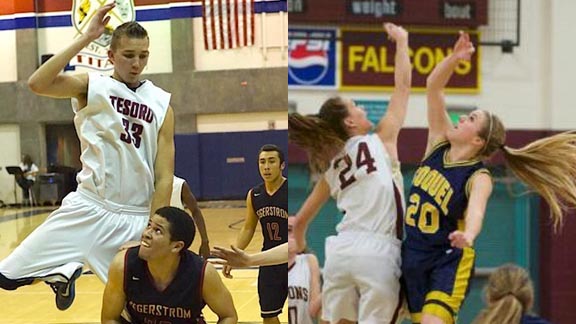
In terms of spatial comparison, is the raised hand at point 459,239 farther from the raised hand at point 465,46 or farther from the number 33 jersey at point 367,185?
the raised hand at point 465,46

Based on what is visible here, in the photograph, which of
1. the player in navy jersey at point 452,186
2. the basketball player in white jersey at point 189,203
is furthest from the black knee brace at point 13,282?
the player in navy jersey at point 452,186

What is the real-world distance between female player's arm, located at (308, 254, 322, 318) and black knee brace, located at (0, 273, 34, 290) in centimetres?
74

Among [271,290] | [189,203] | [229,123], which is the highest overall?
[229,123]

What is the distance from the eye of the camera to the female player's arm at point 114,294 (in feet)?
5.89

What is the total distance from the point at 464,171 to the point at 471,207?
0.08 m

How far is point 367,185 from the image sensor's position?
1642mm

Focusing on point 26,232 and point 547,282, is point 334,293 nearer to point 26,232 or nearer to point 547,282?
point 547,282

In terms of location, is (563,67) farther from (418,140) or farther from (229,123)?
(229,123)

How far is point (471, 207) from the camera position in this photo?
1.60 m

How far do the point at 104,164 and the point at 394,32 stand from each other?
80 centimetres

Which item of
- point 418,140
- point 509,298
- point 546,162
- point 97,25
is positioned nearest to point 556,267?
point 509,298

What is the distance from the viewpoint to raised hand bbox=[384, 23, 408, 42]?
1.62 meters

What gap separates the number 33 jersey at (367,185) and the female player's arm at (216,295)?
1.25 feet

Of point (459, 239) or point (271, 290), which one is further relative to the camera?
point (271, 290)
